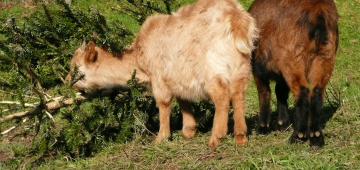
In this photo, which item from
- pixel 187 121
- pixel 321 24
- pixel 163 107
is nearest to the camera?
pixel 321 24

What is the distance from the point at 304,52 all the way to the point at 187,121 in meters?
2.03

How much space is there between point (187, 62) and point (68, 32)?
172 centimetres

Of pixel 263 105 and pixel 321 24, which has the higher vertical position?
pixel 321 24

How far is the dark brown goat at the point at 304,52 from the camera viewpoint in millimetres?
6445

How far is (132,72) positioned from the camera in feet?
25.2

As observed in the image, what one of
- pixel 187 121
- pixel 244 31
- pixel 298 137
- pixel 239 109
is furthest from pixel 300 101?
pixel 187 121

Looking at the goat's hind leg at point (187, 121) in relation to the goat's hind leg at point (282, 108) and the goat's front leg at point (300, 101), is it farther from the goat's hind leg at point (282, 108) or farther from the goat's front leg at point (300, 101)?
the goat's front leg at point (300, 101)

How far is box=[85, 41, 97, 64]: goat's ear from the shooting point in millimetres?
7496

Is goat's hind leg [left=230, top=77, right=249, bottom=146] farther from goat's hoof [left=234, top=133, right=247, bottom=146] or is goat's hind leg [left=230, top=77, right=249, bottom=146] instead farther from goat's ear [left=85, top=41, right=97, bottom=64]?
goat's ear [left=85, top=41, right=97, bottom=64]

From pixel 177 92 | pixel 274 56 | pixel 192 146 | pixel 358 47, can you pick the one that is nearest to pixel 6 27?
pixel 177 92

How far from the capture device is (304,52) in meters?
6.53

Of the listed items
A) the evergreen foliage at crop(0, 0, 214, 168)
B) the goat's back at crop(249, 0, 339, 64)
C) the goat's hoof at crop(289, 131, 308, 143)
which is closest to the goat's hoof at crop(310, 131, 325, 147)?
the goat's hoof at crop(289, 131, 308, 143)

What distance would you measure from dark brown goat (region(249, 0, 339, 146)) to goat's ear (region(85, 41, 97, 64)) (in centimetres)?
225

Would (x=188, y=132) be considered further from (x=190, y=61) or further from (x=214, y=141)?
(x=190, y=61)
